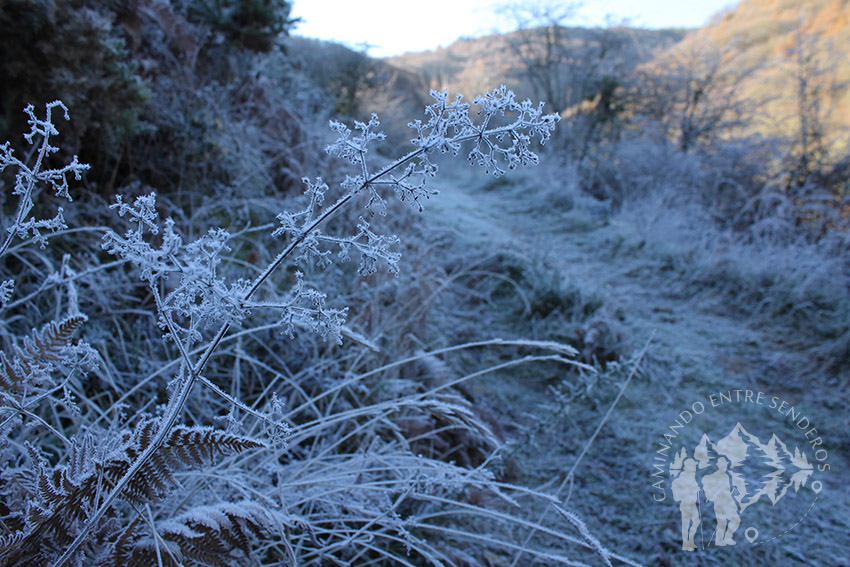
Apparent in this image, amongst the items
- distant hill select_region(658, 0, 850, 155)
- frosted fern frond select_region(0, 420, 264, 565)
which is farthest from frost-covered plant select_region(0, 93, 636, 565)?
distant hill select_region(658, 0, 850, 155)

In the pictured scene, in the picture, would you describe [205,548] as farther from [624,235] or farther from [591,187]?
[591,187]

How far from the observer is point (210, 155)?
3109 millimetres

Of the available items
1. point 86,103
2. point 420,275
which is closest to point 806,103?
point 420,275

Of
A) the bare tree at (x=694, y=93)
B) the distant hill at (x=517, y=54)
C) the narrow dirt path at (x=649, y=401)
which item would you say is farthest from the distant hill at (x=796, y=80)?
the narrow dirt path at (x=649, y=401)

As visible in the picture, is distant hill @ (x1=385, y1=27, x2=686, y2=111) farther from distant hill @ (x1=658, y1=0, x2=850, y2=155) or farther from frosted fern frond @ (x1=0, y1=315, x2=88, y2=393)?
frosted fern frond @ (x1=0, y1=315, x2=88, y2=393)

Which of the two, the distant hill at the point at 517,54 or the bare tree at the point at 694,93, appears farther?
the distant hill at the point at 517,54

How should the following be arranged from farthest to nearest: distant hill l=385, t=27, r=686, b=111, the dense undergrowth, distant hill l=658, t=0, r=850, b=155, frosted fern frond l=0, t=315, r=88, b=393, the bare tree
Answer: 1. distant hill l=385, t=27, r=686, b=111
2. the bare tree
3. distant hill l=658, t=0, r=850, b=155
4. frosted fern frond l=0, t=315, r=88, b=393
5. the dense undergrowth

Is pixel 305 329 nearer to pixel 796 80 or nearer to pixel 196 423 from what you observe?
pixel 196 423

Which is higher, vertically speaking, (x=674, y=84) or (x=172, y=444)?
(x=674, y=84)

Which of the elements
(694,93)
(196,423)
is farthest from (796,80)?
(196,423)

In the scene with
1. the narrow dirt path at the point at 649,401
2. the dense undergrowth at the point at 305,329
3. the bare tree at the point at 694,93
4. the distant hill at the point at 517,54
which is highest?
the distant hill at the point at 517,54

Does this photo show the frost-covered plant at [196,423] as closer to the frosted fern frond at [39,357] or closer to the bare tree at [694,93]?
the frosted fern frond at [39,357]

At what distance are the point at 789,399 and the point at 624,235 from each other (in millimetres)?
2700

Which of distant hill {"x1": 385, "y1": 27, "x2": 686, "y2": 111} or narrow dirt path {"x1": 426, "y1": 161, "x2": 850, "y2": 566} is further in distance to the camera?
distant hill {"x1": 385, "y1": 27, "x2": 686, "y2": 111}
